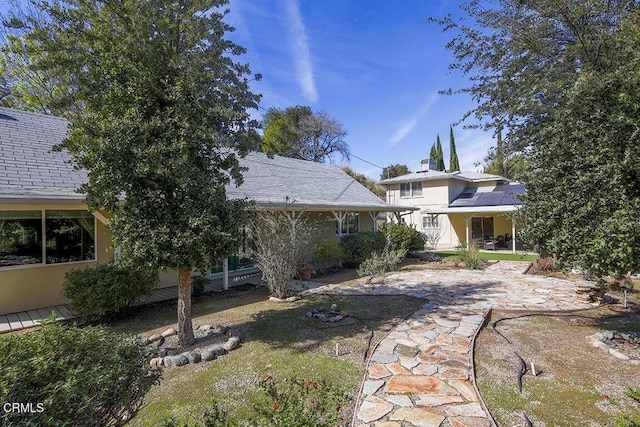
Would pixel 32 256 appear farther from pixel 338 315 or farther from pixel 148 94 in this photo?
pixel 338 315

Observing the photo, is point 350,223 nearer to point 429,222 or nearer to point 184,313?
point 429,222

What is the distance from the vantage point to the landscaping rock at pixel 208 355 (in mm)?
5309

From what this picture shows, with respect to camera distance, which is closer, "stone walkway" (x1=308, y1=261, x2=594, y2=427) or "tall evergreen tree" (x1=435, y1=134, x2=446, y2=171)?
"stone walkway" (x1=308, y1=261, x2=594, y2=427)

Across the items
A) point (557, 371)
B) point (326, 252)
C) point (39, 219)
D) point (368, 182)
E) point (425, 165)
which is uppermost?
point (425, 165)

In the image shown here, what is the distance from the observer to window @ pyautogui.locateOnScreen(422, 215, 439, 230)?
24891 millimetres

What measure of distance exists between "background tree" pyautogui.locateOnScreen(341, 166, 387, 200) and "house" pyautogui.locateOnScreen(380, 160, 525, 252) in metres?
6.73

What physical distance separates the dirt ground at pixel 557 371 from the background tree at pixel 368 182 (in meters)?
26.6

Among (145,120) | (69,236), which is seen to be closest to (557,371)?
(145,120)

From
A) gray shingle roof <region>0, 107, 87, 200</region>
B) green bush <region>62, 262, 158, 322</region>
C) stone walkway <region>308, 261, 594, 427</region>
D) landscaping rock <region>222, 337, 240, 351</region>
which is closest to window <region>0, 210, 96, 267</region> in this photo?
gray shingle roof <region>0, 107, 87, 200</region>

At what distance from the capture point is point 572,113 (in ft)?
17.3

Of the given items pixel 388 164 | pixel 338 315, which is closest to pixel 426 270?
pixel 338 315

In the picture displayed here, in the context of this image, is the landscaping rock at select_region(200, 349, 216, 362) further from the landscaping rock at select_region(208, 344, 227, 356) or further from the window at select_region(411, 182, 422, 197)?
the window at select_region(411, 182, 422, 197)

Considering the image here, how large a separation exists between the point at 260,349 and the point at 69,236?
656cm

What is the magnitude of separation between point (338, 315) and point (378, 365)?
8.24 feet
